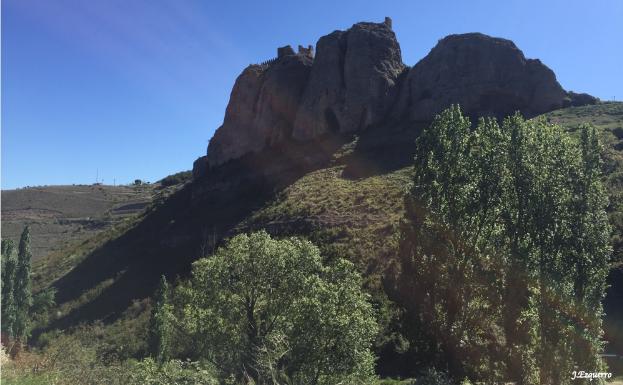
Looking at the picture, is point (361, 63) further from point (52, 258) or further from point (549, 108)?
point (52, 258)

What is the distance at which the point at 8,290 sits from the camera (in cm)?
4109

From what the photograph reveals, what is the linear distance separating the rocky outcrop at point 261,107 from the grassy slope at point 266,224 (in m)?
8.98

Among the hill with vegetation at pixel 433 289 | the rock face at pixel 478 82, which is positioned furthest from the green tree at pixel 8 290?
the rock face at pixel 478 82

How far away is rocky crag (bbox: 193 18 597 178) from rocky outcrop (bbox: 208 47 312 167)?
0.17 m

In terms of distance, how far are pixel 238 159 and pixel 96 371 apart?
227ft

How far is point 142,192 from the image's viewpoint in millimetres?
138125

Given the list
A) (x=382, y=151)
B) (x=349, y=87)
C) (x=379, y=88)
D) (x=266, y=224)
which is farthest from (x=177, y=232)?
(x=379, y=88)

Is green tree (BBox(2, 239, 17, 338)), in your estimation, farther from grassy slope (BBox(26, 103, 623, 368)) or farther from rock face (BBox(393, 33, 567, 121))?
rock face (BBox(393, 33, 567, 121))

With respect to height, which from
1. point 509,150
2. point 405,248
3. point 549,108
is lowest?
point 405,248

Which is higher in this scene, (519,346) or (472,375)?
(519,346)

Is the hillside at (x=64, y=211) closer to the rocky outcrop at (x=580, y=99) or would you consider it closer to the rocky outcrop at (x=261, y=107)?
the rocky outcrop at (x=261, y=107)

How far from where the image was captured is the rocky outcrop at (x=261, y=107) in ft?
257

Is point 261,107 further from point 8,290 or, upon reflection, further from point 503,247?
point 503,247

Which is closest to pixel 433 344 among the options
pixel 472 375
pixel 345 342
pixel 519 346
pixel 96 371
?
pixel 472 375
